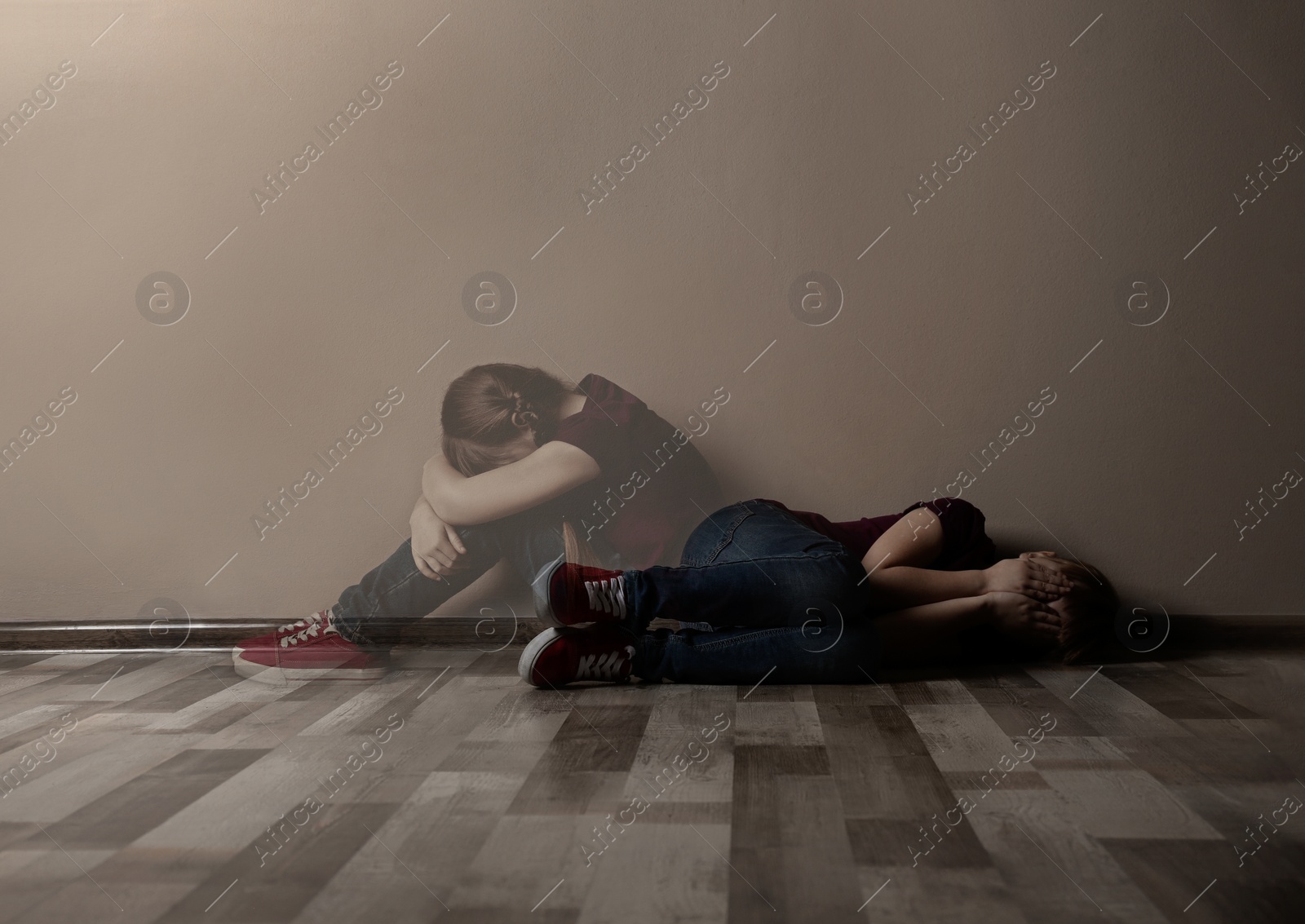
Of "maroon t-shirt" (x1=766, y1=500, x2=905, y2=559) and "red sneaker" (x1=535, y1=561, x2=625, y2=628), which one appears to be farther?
"maroon t-shirt" (x1=766, y1=500, x2=905, y2=559)

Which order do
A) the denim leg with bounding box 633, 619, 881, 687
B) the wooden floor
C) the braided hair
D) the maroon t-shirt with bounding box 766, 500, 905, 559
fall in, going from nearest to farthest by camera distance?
the wooden floor, the denim leg with bounding box 633, 619, 881, 687, the maroon t-shirt with bounding box 766, 500, 905, 559, the braided hair

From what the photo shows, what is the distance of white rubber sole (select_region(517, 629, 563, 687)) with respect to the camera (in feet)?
6.47

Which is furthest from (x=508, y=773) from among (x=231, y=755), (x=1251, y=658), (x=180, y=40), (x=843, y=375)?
(x=180, y=40)

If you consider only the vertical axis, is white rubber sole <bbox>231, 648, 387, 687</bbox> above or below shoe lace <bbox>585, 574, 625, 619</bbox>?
above

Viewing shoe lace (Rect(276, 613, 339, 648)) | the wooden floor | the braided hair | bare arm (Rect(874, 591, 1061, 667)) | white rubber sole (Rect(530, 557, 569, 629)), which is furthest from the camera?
the braided hair

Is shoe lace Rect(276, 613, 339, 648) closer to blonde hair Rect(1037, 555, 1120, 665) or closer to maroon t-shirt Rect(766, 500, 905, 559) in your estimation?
maroon t-shirt Rect(766, 500, 905, 559)

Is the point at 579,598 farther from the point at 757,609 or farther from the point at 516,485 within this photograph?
the point at 516,485

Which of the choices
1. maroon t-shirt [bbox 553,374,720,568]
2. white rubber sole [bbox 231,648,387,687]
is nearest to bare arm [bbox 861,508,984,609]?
maroon t-shirt [bbox 553,374,720,568]

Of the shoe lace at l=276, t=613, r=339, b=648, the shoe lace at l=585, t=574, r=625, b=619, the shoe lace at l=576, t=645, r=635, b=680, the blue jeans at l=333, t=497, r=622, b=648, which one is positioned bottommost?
the shoe lace at l=576, t=645, r=635, b=680

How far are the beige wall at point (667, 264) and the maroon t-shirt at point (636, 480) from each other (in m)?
0.09

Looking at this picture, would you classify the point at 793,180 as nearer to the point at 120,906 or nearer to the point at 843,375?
the point at 843,375

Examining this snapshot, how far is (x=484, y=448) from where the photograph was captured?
259 centimetres

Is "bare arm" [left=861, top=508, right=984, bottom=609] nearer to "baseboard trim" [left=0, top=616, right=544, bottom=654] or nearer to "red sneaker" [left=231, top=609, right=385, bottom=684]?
"baseboard trim" [left=0, top=616, right=544, bottom=654]

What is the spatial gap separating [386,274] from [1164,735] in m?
2.24
